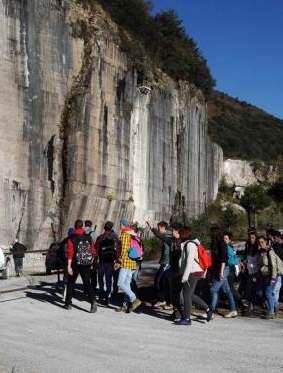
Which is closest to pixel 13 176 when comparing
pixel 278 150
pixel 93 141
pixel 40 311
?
pixel 93 141

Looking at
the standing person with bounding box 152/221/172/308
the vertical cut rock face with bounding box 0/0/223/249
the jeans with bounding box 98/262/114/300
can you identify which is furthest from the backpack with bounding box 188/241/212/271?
the vertical cut rock face with bounding box 0/0/223/249

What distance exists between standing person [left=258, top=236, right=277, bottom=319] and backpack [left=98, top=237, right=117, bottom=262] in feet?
9.13

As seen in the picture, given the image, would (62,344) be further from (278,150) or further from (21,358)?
(278,150)

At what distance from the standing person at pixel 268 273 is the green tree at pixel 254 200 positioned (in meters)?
39.3

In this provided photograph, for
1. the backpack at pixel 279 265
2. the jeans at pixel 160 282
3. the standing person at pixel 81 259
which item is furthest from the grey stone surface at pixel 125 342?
the backpack at pixel 279 265

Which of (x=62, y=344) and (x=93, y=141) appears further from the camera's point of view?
(x=93, y=141)

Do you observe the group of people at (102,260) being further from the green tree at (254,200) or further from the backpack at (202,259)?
the green tree at (254,200)

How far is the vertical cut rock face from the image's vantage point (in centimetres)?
2355

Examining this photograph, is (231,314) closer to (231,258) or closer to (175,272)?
(231,258)

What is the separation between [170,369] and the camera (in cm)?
720

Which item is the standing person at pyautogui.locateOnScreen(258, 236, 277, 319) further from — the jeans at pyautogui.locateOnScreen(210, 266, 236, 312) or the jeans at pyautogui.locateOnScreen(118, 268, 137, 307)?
the jeans at pyautogui.locateOnScreen(118, 268, 137, 307)

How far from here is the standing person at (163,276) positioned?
1144cm

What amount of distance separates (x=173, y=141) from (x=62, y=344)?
92.2 ft

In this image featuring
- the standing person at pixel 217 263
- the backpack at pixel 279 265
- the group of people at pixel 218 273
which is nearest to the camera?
the group of people at pixel 218 273
